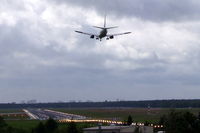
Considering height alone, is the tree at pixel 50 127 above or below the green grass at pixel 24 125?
below

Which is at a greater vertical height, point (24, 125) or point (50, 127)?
point (24, 125)

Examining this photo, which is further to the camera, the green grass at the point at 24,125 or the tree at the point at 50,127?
the green grass at the point at 24,125

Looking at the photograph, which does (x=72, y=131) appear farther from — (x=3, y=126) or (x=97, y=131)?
(x=3, y=126)

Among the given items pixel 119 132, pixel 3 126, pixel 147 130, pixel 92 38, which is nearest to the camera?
pixel 92 38

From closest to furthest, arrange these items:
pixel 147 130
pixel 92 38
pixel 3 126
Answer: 1. pixel 92 38
2. pixel 147 130
3. pixel 3 126

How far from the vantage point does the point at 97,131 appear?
107250 millimetres

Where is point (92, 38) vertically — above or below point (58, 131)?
above

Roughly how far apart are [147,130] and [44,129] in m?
21.0

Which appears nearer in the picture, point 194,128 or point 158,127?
point 194,128

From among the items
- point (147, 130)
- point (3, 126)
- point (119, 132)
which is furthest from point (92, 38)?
point (3, 126)

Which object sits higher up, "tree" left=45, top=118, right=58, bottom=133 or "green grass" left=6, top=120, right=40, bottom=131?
"green grass" left=6, top=120, right=40, bottom=131

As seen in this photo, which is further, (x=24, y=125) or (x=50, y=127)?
(x=24, y=125)

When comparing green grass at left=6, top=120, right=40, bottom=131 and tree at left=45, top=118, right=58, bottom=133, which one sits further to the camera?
green grass at left=6, top=120, right=40, bottom=131

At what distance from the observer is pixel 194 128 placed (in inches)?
4429
